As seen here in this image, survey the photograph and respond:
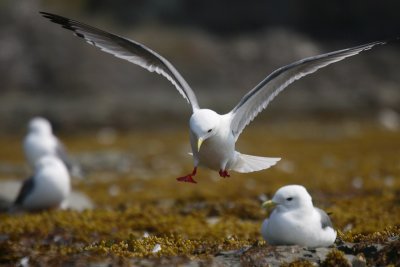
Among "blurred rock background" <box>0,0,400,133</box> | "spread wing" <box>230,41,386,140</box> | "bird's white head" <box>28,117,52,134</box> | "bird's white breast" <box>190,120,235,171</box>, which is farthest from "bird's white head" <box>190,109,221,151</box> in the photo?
"blurred rock background" <box>0,0,400,133</box>

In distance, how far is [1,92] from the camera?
29484 millimetres

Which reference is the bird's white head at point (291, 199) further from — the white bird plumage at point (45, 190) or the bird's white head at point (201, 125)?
the white bird plumage at point (45, 190)

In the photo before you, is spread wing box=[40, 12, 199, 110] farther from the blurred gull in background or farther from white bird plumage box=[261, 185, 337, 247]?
the blurred gull in background

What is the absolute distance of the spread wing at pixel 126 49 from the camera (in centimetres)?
759

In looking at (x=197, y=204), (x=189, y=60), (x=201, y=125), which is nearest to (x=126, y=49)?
(x=201, y=125)

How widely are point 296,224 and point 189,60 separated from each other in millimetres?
25749

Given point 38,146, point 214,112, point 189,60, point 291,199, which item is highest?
point 189,60

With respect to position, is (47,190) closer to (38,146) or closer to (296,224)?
(38,146)

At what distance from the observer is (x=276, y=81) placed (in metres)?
7.40

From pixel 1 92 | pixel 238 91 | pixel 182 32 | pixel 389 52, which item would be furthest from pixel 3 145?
pixel 389 52

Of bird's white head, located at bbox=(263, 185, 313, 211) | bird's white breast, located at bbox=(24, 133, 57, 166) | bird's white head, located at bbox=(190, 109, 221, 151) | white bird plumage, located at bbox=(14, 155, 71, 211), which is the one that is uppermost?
bird's white head, located at bbox=(190, 109, 221, 151)

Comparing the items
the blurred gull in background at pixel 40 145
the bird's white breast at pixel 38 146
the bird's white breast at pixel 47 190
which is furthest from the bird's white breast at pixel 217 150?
the bird's white breast at pixel 38 146

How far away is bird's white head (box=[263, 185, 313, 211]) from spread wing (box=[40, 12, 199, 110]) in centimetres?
191

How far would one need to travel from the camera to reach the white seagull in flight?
Result: 22.5 ft
